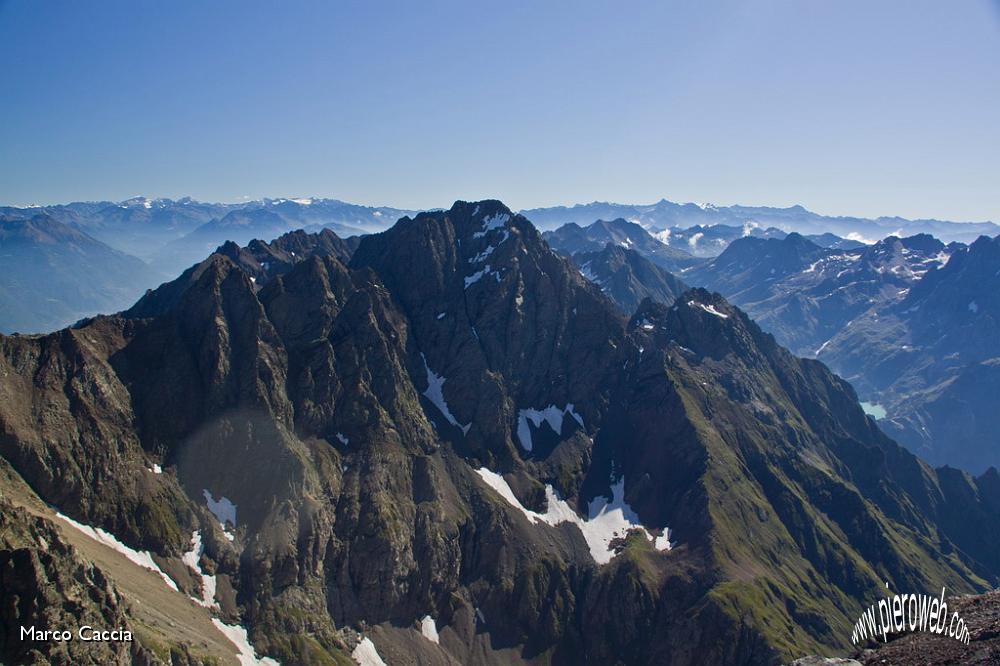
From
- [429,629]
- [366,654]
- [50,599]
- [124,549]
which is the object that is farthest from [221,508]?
[50,599]

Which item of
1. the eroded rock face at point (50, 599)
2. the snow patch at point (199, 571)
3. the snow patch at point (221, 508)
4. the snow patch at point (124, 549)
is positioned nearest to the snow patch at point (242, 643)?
the snow patch at point (199, 571)

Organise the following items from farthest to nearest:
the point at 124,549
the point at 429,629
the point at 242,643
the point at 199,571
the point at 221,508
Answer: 1. the point at 429,629
2. the point at 221,508
3. the point at 199,571
4. the point at 124,549
5. the point at 242,643

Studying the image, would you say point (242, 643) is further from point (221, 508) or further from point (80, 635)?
point (80, 635)

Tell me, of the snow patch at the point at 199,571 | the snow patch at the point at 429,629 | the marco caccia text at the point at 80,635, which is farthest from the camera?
the snow patch at the point at 429,629

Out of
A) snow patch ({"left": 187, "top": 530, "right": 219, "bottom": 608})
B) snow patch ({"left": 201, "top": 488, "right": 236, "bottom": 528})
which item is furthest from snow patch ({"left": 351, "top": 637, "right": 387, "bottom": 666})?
snow patch ({"left": 201, "top": 488, "right": 236, "bottom": 528})

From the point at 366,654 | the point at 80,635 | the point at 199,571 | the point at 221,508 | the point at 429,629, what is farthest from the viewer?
the point at 429,629

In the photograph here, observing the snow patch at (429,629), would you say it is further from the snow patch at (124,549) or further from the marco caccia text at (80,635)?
the marco caccia text at (80,635)

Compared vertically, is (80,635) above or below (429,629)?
above
